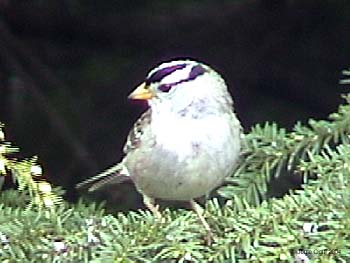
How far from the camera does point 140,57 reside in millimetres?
2822

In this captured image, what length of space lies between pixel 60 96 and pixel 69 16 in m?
0.21

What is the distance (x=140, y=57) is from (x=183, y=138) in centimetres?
91

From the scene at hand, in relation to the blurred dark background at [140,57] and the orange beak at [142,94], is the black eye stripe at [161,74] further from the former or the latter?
the blurred dark background at [140,57]

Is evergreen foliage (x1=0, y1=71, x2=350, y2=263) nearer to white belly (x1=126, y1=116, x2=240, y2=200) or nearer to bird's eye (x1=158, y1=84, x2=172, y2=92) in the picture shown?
white belly (x1=126, y1=116, x2=240, y2=200)

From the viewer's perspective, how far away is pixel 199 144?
1.93 meters

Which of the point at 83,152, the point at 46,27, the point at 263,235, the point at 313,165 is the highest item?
the point at 46,27

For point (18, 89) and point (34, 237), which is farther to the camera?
point (18, 89)

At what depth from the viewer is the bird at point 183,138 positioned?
6.29 feet

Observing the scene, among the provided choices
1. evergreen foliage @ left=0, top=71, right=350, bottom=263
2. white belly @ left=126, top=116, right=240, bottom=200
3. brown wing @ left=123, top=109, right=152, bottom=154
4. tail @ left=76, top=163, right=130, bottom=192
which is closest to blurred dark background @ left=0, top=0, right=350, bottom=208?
tail @ left=76, top=163, right=130, bottom=192

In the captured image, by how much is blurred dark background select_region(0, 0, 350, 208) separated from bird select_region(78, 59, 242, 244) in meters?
0.64

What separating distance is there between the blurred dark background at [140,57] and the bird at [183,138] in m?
0.64

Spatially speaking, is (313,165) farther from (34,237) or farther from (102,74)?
(102,74)

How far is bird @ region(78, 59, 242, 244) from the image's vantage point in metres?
1.92

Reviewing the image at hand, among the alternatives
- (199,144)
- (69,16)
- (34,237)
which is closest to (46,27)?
(69,16)
